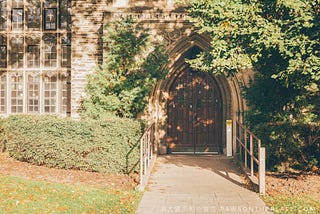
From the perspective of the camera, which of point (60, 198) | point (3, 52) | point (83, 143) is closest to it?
point (60, 198)

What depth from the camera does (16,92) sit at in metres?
13.8

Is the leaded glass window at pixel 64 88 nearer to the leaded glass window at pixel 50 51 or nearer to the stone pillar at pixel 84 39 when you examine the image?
the leaded glass window at pixel 50 51

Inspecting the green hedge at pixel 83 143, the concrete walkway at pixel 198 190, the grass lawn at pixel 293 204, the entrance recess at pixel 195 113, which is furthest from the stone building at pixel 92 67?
the grass lawn at pixel 293 204

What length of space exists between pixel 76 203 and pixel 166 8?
716 centimetres

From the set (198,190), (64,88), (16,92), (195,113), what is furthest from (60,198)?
(16,92)

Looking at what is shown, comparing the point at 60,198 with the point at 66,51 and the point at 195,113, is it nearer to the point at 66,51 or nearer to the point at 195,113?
the point at 195,113

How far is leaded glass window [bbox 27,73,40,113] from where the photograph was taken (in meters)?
13.7

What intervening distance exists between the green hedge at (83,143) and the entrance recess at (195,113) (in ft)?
12.3

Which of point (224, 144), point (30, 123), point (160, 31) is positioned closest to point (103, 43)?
point (160, 31)

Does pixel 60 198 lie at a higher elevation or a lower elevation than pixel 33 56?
lower

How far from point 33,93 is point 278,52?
924cm

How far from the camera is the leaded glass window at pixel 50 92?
13.7 meters

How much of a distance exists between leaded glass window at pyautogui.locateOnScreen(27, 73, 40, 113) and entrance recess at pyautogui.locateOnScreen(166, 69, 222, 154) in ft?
15.8

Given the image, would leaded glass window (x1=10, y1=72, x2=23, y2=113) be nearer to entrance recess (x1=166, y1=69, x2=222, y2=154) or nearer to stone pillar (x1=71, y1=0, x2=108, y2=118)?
stone pillar (x1=71, y1=0, x2=108, y2=118)
